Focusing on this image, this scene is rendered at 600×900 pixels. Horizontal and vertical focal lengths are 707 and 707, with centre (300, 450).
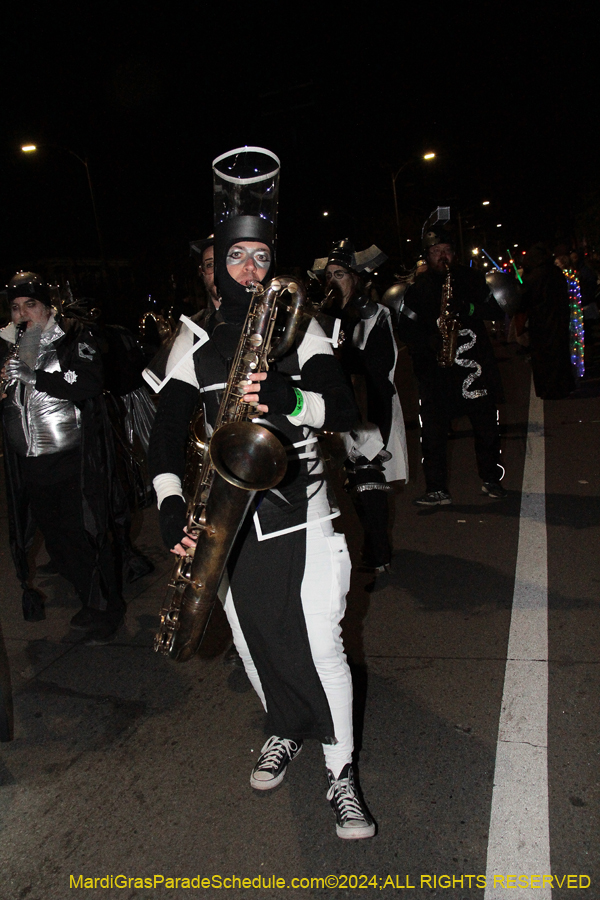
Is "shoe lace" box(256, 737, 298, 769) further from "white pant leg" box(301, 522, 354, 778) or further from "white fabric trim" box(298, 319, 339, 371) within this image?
"white fabric trim" box(298, 319, 339, 371)

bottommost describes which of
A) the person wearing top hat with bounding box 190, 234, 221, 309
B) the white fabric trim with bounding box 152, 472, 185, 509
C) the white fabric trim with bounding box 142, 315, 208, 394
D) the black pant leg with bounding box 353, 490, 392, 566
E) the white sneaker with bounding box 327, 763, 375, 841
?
the white sneaker with bounding box 327, 763, 375, 841

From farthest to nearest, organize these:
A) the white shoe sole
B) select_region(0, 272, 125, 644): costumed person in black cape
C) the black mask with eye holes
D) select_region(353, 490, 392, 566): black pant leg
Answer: select_region(353, 490, 392, 566): black pant leg, select_region(0, 272, 125, 644): costumed person in black cape, the black mask with eye holes, the white shoe sole

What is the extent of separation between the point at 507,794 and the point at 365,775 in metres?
0.56

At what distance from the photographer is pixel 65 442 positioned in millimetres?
4352

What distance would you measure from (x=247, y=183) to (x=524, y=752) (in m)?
2.52

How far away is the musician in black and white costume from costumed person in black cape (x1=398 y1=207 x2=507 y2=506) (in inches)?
141

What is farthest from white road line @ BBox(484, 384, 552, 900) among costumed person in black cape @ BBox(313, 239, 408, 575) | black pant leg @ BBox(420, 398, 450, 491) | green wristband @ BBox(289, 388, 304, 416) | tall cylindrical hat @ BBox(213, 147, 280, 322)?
tall cylindrical hat @ BBox(213, 147, 280, 322)

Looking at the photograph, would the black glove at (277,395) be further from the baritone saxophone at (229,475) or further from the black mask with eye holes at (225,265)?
the black mask with eye holes at (225,265)

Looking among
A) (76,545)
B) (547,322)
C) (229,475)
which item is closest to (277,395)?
(229,475)

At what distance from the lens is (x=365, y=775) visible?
2.88 metres

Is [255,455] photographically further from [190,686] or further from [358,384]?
[358,384]

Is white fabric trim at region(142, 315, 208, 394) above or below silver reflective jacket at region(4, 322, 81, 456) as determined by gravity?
above

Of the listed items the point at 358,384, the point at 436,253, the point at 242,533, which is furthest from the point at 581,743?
the point at 436,253

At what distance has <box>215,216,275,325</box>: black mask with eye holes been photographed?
263cm
